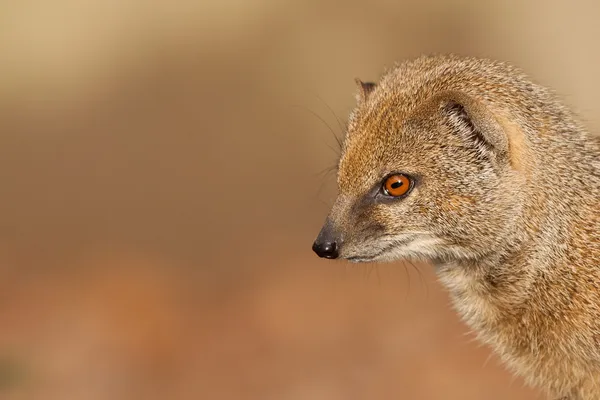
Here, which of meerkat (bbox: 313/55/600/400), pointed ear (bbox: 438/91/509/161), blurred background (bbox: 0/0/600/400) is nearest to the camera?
pointed ear (bbox: 438/91/509/161)

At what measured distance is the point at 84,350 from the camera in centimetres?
796

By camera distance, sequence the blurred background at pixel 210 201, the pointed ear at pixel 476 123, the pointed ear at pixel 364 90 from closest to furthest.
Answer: the pointed ear at pixel 476 123, the pointed ear at pixel 364 90, the blurred background at pixel 210 201

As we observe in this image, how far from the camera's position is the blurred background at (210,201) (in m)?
7.80

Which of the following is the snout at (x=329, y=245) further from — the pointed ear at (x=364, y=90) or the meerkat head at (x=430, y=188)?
the pointed ear at (x=364, y=90)

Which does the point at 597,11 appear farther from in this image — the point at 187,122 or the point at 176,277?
the point at 176,277

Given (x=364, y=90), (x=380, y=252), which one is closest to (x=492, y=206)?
(x=380, y=252)

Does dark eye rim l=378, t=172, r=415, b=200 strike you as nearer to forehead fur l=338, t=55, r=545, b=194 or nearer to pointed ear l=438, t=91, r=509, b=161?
forehead fur l=338, t=55, r=545, b=194

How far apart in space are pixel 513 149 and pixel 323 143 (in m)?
7.16

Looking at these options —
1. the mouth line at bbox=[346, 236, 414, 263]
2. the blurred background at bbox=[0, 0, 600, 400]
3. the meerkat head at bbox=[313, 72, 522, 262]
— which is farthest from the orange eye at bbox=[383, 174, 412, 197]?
the blurred background at bbox=[0, 0, 600, 400]

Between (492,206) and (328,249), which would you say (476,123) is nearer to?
(492,206)

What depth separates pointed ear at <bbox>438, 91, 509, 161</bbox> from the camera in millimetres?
4180

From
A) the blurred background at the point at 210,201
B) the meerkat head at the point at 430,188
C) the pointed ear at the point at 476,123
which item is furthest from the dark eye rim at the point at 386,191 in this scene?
the blurred background at the point at 210,201

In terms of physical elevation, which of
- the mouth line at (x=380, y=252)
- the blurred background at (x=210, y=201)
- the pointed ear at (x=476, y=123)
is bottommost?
the blurred background at (x=210, y=201)

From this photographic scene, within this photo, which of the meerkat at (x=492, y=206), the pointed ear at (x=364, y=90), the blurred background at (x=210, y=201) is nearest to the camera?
the meerkat at (x=492, y=206)
